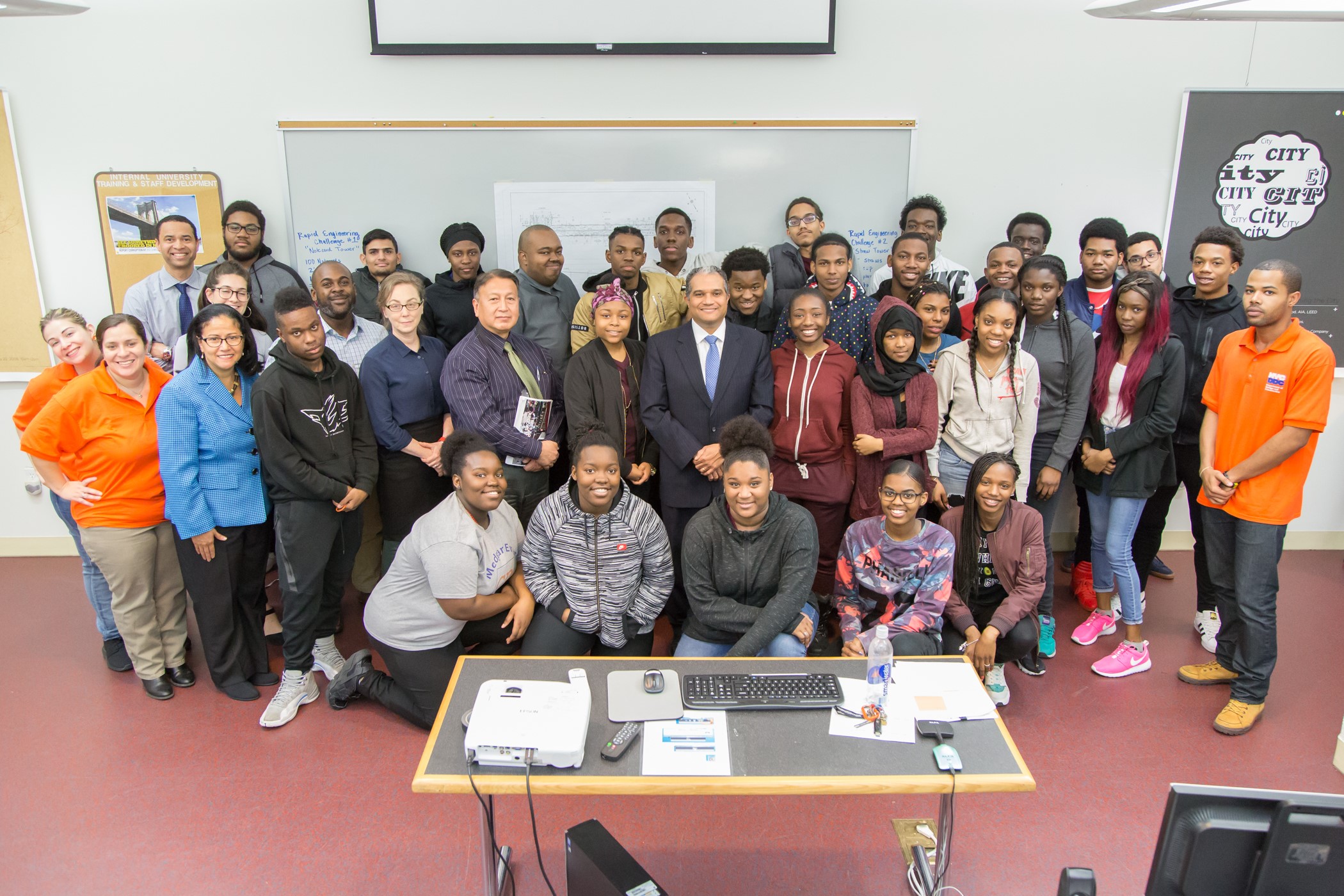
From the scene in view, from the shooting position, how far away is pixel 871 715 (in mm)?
1962

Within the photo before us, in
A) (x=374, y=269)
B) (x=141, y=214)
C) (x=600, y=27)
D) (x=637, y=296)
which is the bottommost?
(x=637, y=296)

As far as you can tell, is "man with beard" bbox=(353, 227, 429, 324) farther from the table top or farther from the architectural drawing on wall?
the table top

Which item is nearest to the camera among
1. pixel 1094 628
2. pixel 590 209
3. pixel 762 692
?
pixel 762 692

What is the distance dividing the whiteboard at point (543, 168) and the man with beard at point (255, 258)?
0.97 feet

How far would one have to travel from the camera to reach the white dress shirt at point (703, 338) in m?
3.23

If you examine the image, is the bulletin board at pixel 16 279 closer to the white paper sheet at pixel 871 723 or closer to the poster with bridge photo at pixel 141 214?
the poster with bridge photo at pixel 141 214

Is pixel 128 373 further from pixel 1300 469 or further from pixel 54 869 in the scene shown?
pixel 1300 469

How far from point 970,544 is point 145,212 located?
14.5 feet

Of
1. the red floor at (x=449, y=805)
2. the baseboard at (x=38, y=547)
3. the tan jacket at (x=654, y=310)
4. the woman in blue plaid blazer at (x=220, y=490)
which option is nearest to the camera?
the red floor at (x=449, y=805)

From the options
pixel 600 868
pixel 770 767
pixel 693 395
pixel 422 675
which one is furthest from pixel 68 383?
pixel 770 767

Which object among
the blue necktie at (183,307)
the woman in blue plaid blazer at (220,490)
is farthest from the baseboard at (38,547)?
the woman in blue plaid blazer at (220,490)

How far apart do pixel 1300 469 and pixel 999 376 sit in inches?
42.4

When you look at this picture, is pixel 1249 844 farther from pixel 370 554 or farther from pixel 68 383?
pixel 68 383

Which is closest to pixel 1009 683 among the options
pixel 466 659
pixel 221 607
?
pixel 466 659
